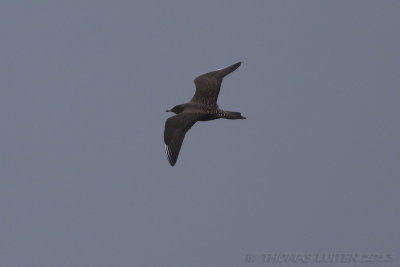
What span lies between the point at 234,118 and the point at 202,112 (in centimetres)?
87

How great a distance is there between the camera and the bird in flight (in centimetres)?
2672

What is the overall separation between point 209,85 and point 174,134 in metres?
2.69

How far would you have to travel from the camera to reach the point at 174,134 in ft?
Answer: 87.8

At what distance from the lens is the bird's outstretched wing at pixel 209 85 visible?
28.6 m

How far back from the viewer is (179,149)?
26688 mm

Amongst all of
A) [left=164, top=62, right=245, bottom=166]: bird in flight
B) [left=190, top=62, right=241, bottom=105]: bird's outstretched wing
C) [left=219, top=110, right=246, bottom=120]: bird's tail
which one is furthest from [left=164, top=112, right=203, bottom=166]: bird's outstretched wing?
[left=190, top=62, right=241, bottom=105]: bird's outstretched wing

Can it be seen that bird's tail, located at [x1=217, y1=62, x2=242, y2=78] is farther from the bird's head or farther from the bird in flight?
the bird's head

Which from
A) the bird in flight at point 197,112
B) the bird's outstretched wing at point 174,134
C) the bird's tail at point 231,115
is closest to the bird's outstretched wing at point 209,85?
the bird in flight at point 197,112

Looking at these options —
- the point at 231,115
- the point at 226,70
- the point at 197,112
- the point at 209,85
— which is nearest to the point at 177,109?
the point at 197,112

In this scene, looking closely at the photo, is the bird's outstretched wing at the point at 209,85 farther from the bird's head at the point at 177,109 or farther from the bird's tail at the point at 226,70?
the bird's head at the point at 177,109

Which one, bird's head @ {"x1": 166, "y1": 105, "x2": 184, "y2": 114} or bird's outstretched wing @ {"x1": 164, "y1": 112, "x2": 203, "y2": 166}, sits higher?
bird's head @ {"x1": 166, "y1": 105, "x2": 184, "y2": 114}

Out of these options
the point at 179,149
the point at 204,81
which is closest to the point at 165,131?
the point at 179,149

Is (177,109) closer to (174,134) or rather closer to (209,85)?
(209,85)

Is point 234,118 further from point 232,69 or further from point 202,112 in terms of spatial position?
point 232,69
